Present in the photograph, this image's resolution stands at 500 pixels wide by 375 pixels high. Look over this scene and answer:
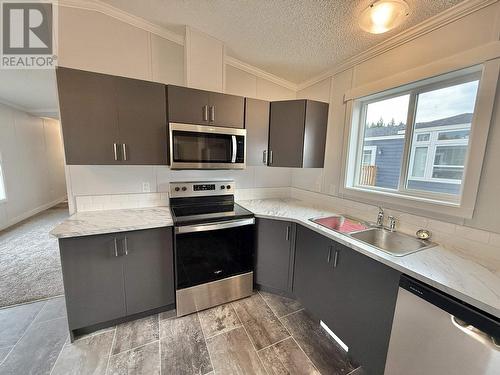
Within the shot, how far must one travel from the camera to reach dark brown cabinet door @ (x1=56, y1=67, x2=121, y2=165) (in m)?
1.55

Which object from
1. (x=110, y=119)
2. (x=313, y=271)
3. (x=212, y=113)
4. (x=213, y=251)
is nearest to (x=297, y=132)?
(x=212, y=113)

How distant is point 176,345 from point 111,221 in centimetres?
112

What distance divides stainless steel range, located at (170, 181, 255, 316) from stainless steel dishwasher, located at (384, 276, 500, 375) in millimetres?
1266

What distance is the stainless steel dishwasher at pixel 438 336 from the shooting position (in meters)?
0.84

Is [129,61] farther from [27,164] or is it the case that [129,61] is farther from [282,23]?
[27,164]

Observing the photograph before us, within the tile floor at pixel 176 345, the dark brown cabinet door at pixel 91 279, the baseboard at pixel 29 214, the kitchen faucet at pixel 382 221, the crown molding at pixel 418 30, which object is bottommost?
the tile floor at pixel 176 345

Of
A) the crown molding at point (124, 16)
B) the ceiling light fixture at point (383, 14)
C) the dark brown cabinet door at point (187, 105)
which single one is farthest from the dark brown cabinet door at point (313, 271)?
the crown molding at point (124, 16)

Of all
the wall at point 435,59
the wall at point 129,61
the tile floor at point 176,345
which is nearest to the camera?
the wall at point 435,59

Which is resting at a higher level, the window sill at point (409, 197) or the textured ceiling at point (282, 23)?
the textured ceiling at point (282, 23)

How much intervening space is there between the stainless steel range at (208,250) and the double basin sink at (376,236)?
2.48ft

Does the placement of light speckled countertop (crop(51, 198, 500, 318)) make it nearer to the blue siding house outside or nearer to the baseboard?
the blue siding house outside

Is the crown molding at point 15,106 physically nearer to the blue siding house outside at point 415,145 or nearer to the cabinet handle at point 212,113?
the cabinet handle at point 212,113

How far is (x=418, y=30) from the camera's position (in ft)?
4.96

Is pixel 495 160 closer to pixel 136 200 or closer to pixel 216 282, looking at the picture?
pixel 216 282
